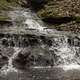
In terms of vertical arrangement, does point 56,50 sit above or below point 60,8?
below

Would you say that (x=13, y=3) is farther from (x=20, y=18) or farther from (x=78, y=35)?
(x=78, y=35)

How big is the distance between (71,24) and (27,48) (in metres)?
6.11

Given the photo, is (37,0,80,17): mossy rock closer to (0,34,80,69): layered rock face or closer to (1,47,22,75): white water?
(0,34,80,69): layered rock face

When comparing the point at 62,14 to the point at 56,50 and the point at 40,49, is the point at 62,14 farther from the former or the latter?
the point at 40,49

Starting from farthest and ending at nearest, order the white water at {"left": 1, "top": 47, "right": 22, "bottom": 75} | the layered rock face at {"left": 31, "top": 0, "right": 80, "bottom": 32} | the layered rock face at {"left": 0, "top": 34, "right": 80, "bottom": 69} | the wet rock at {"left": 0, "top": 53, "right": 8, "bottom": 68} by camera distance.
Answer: the layered rock face at {"left": 31, "top": 0, "right": 80, "bottom": 32} → the layered rock face at {"left": 0, "top": 34, "right": 80, "bottom": 69} → the wet rock at {"left": 0, "top": 53, "right": 8, "bottom": 68} → the white water at {"left": 1, "top": 47, "right": 22, "bottom": 75}

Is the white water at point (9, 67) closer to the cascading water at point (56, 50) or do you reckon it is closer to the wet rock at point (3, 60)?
the cascading water at point (56, 50)

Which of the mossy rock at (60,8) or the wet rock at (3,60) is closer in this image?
the wet rock at (3,60)

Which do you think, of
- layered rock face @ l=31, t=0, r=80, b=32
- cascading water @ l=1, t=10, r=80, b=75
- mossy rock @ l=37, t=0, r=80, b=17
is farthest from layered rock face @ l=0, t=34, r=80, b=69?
mossy rock @ l=37, t=0, r=80, b=17

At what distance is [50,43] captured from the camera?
16719mm

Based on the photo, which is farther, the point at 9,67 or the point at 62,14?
the point at 62,14

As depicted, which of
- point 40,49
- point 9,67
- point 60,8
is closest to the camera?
Result: point 9,67

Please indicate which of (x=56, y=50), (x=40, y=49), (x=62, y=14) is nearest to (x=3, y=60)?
(x=40, y=49)

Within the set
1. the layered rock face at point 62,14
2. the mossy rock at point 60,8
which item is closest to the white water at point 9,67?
the layered rock face at point 62,14

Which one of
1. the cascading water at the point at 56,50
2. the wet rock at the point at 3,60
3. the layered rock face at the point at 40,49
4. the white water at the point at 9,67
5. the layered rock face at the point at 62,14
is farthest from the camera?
the layered rock face at the point at 62,14
